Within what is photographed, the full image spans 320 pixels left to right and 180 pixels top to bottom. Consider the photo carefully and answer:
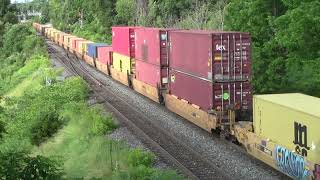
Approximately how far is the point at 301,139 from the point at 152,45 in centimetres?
1453

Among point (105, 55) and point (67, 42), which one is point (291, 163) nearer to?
point (105, 55)

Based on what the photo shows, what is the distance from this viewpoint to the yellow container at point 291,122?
12875 mm

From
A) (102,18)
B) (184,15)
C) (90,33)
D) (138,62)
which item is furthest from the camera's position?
(90,33)

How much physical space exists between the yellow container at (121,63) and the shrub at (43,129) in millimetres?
13099

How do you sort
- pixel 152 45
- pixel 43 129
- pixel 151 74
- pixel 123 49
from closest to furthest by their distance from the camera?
1. pixel 43 129
2. pixel 152 45
3. pixel 151 74
4. pixel 123 49

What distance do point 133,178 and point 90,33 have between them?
7638 centimetres

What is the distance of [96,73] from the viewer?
43.5 m

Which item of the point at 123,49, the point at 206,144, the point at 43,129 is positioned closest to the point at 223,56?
the point at 206,144

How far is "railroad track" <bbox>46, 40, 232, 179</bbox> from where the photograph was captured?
15602 mm

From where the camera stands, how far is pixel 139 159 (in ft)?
52.3

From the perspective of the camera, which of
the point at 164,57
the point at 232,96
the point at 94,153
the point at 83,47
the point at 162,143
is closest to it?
the point at 94,153

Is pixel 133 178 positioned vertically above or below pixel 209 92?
below

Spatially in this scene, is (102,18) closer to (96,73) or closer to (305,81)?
(96,73)

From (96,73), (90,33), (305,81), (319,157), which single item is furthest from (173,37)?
(90,33)
